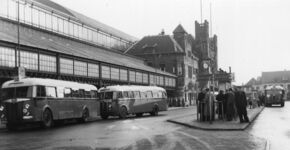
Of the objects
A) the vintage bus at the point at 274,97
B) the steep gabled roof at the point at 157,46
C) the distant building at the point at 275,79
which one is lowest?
the vintage bus at the point at 274,97

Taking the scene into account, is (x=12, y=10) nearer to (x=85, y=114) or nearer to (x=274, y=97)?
(x=85, y=114)

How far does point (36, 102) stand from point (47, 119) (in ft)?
5.56

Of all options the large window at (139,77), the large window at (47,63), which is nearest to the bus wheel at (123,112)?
the large window at (47,63)

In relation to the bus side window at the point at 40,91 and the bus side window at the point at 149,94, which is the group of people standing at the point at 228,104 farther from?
the bus side window at the point at 149,94

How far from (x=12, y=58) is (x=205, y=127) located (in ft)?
56.3

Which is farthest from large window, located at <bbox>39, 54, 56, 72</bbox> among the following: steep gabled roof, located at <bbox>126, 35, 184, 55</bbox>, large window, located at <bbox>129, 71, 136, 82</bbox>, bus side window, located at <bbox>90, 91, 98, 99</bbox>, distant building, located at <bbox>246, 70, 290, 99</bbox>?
distant building, located at <bbox>246, 70, 290, 99</bbox>

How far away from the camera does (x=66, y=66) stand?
1540 inches

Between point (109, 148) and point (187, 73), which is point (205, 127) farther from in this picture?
point (187, 73)

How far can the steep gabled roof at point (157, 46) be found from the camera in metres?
88.6

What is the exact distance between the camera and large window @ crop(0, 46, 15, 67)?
30422 mm

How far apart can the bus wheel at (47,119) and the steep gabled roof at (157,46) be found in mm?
62704

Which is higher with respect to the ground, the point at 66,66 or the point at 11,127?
the point at 66,66

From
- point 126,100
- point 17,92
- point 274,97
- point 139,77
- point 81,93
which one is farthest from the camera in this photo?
point 274,97

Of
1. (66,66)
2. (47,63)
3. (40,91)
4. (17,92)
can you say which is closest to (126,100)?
(47,63)
